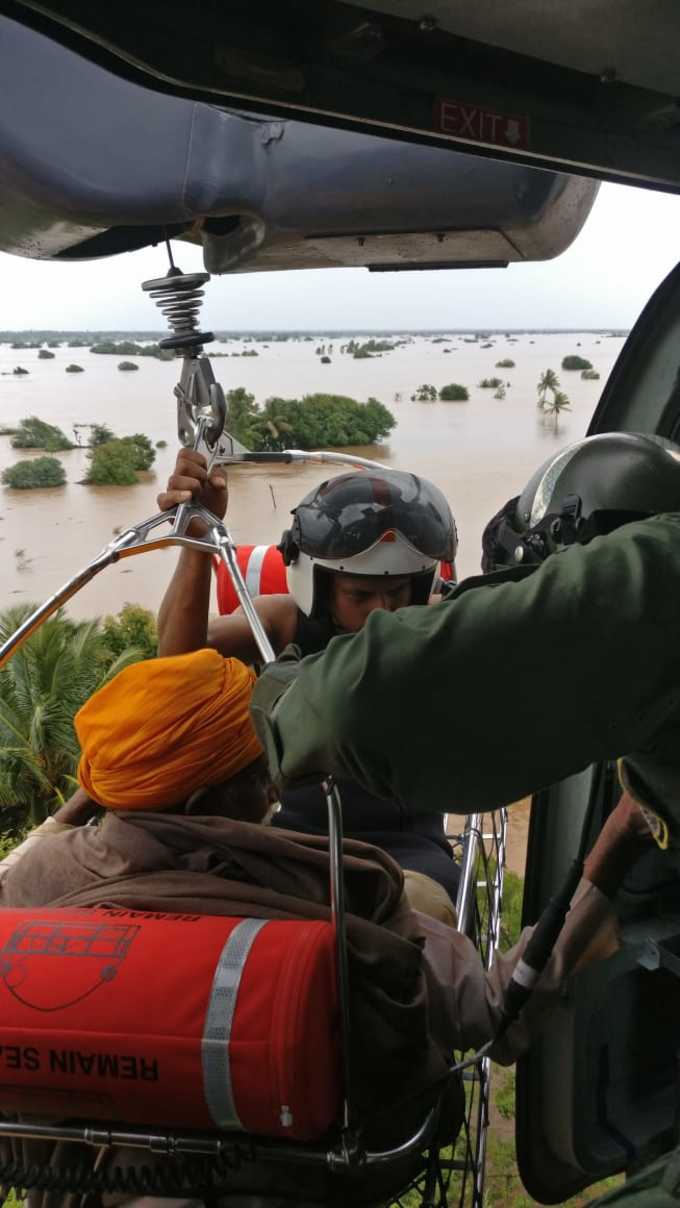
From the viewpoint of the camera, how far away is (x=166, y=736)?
6.05ft

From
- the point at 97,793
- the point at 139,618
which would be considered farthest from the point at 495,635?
the point at 139,618

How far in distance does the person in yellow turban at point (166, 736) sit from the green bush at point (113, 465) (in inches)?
503

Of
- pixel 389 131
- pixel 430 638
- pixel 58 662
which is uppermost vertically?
pixel 389 131

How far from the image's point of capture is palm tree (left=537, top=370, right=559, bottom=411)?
1567 centimetres

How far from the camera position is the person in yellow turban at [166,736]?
1844 mm

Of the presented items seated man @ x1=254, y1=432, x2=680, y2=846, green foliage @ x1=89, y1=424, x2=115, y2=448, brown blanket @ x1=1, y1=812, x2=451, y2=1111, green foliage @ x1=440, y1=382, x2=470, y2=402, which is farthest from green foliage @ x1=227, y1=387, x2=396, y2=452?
seated man @ x1=254, y1=432, x2=680, y2=846

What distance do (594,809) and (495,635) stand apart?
1.37m

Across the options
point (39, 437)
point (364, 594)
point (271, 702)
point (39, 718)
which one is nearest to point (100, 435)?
point (39, 437)

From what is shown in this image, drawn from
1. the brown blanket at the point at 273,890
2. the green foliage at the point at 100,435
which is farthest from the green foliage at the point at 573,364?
the brown blanket at the point at 273,890

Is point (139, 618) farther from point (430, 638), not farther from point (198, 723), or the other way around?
point (430, 638)

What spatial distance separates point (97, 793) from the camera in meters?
1.86

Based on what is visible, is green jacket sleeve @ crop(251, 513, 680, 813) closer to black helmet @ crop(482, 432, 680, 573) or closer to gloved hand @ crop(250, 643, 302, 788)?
gloved hand @ crop(250, 643, 302, 788)

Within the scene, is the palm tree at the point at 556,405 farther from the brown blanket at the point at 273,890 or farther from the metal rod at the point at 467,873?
the brown blanket at the point at 273,890

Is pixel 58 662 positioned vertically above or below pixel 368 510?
below
